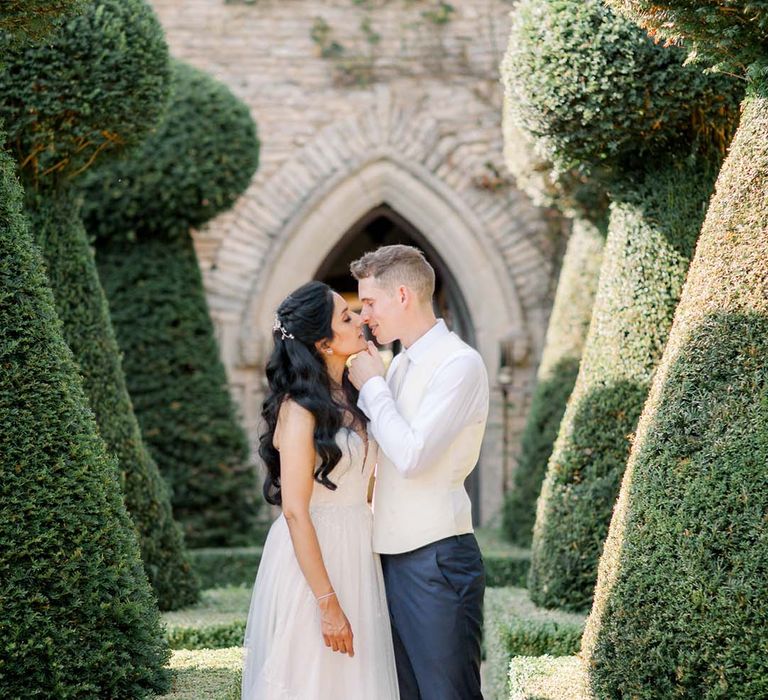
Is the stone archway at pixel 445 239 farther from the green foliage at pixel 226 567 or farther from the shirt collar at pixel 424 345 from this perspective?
the shirt collar at pixel 424 345

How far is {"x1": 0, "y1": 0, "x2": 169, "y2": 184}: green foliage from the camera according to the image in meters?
4.80

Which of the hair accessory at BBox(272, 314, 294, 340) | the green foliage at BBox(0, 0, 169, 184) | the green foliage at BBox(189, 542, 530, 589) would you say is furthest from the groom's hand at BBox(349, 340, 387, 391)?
the green foliage at BBox(189, 542, 530, 589)

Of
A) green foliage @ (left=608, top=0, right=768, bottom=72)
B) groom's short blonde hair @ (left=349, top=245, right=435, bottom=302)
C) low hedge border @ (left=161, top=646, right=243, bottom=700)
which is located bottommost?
low hedge border @ (left=161, top=646, right=243, bottom=700)

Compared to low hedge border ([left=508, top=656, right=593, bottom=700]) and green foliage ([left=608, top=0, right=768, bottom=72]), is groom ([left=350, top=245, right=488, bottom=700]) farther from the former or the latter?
green foliage ([left=608, top=0, right=768, bottom=72])

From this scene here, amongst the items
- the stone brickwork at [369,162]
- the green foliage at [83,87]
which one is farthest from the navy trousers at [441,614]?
the stone brickwork at [369,162]

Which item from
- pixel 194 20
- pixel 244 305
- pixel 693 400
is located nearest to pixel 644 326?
pixel 693 400

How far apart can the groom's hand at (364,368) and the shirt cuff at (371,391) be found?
0.03m

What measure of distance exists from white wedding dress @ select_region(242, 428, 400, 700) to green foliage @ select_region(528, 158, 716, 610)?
1.70m

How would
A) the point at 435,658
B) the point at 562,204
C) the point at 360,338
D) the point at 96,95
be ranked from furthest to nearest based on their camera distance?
the point at 562,204
the point at 96,95
the point at 360,338
the point at 435,658

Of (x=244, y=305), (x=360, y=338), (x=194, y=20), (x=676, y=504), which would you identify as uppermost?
(x=194, y=20)

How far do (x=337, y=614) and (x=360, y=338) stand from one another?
3.05ft

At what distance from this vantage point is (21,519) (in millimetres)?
3410

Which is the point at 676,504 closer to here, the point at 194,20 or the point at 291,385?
the point at 291,385

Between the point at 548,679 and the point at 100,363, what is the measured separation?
8.66ft
